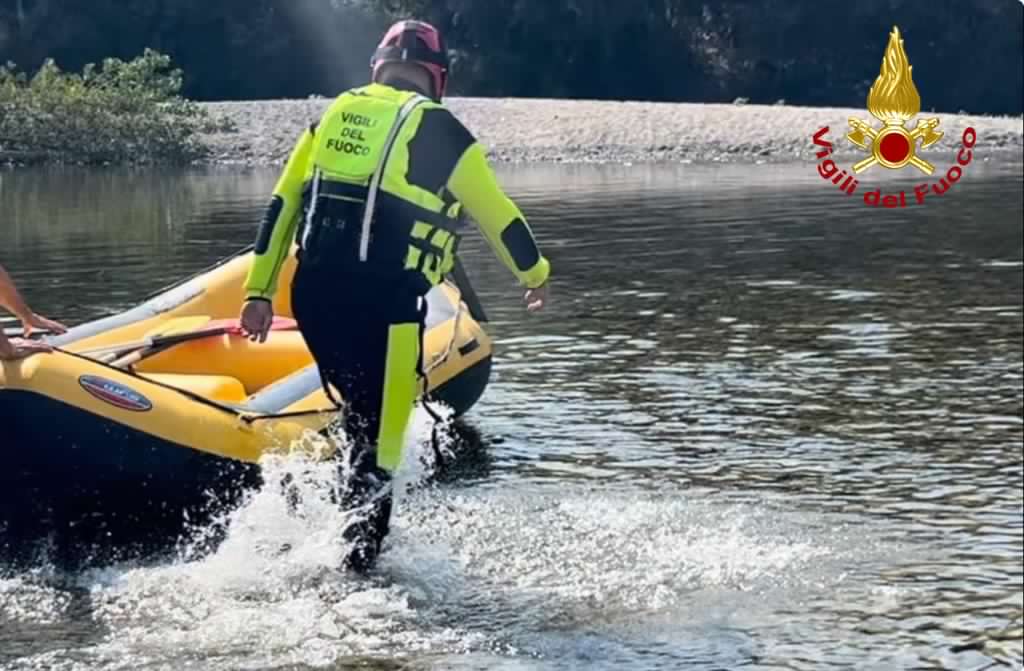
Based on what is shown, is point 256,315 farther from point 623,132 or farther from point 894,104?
point 623,132

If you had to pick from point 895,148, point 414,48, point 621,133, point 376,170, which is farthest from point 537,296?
point 621,133

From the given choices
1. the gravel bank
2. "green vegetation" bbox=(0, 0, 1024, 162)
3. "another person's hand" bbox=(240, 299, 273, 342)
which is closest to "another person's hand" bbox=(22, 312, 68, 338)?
"another person's hand" bbox=(240, 299, 273, 342)

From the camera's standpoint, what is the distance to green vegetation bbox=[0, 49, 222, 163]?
3534cm

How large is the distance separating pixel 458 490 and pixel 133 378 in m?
1.50

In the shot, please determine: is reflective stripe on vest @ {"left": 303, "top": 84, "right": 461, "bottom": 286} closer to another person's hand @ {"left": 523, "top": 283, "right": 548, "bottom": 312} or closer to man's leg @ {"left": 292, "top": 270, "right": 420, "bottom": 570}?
man's leg @ {"left": 292, "top": 270, "right": 420, "bottom": 570}

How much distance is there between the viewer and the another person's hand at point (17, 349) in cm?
538

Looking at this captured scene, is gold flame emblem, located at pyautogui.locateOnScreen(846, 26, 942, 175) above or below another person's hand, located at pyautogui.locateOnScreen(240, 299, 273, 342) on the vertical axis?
above

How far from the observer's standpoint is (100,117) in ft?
121

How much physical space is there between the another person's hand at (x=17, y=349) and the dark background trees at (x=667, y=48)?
152ft

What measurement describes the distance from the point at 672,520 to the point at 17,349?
242 cm

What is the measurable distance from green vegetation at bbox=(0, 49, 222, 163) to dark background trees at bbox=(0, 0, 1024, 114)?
1057 centimetres

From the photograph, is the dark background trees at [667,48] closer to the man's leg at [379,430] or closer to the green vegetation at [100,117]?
the green vegetation at [100,117]

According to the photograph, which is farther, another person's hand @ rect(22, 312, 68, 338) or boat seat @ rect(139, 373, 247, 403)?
boat seat @ rect(139, 373, 247, 403)

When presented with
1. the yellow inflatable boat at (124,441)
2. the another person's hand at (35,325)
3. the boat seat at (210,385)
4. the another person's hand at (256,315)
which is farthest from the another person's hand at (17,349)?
the another person's hand at (256,315)
